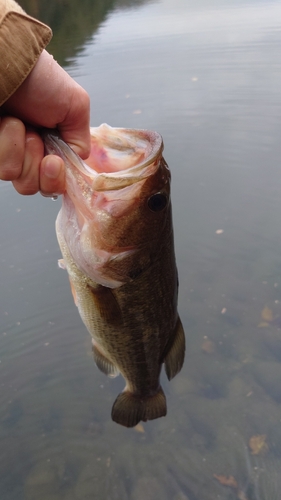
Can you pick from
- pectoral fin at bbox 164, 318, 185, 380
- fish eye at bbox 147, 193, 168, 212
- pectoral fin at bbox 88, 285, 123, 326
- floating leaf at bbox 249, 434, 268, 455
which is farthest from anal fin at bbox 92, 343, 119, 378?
floating leaf at bbox 249, 434, 268, 455

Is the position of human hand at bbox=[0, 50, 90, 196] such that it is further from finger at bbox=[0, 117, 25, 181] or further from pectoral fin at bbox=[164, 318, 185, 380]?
pectoral fin at bbox=[164, 318, 185, 380]

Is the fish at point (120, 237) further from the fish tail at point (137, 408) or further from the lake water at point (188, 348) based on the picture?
the lake water at point (188, 348)

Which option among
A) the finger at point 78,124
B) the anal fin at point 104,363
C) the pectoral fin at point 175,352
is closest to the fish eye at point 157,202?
the finger at point 78,124

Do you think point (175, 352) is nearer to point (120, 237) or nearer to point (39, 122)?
point (120, 237)

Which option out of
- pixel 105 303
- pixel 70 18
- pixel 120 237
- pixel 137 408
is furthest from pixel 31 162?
pixel 70 18

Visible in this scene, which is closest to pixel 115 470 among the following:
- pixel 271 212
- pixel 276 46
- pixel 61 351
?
pixel 61 351

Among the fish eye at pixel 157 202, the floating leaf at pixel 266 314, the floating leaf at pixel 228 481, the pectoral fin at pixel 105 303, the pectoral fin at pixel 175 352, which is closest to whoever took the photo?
the fish eye at pixel 157 202

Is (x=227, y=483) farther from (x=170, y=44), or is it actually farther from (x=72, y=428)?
(x=170, y=44)
